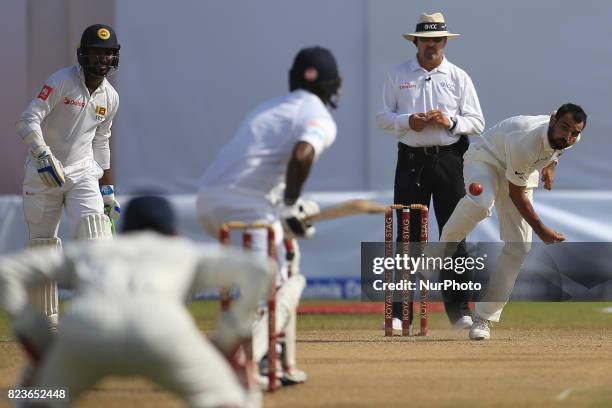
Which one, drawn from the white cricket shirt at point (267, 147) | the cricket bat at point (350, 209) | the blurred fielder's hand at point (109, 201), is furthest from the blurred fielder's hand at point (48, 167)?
the cricket bat at point (350, 209)

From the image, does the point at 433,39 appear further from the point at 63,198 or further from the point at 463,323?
the point at 63,198

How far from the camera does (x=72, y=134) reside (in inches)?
324

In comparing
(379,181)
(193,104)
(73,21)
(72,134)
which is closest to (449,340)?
(72,134)

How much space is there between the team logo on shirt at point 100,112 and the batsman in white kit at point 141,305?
3906mm

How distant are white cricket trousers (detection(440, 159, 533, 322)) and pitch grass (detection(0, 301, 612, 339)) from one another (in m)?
1.04

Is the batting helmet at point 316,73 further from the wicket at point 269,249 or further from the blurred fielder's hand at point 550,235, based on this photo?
the blurred fielder's hand at point 550,235

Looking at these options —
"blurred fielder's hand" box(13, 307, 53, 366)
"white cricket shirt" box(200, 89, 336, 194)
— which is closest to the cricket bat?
"white cricket shirt" box(200, 89, 336, 194)

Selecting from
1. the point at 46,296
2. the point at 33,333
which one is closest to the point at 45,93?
the point at 46,296

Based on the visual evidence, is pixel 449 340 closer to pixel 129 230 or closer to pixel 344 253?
pixel 344 253

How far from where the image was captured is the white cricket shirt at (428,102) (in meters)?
8.85

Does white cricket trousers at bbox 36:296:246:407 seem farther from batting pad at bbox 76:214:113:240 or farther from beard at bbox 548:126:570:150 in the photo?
beard at bbox 548:126:570:150

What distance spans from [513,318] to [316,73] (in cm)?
521

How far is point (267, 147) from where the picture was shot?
19.0 feet

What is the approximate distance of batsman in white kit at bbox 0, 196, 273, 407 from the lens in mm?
3963
